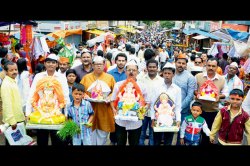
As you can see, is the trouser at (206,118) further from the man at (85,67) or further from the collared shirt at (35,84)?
the collared shirt at (35,84)

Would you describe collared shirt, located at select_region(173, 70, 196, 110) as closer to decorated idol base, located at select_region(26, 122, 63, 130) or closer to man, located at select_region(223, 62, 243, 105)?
man, located at select_region(223, 62, 243, 105)

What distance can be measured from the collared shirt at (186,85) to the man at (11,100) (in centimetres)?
249

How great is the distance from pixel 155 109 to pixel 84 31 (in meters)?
20.4

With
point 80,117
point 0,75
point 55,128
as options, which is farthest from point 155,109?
point 0,75

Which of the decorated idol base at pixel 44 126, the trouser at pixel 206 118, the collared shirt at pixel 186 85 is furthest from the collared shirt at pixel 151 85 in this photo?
the decorated idol base at pixel 44 126

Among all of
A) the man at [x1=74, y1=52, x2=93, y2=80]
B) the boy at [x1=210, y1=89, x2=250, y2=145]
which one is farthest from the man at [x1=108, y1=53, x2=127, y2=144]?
the boy at [x1=210, y1=89, x2=250, y2=145]

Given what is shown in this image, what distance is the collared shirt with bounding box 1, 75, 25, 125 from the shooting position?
14.7 feet

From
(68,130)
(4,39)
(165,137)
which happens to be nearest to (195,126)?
(165,137)

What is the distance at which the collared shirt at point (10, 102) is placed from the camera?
4.48 meters

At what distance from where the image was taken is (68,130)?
14.0 ft

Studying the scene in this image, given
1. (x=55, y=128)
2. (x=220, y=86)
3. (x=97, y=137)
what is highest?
(x=220, y=86)
